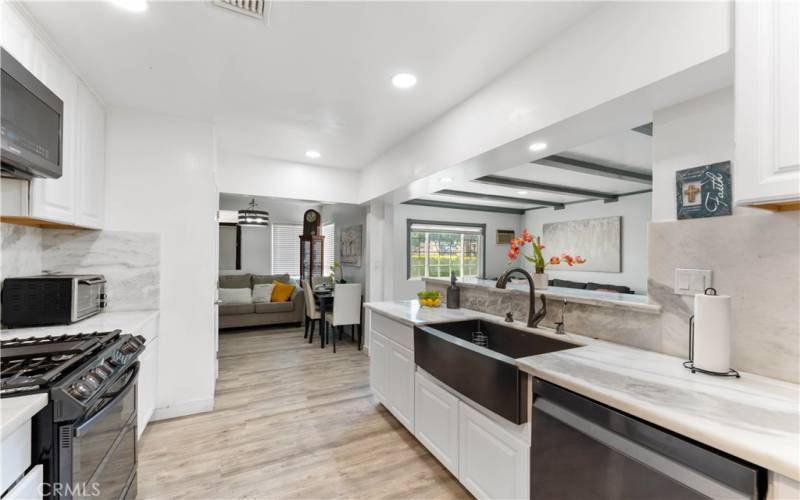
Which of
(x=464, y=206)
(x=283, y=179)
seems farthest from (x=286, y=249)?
(x=464, y=206)

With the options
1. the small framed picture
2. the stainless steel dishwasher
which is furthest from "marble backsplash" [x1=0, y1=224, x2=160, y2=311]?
the small framed picture

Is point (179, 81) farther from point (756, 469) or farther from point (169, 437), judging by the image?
point (756, 469)

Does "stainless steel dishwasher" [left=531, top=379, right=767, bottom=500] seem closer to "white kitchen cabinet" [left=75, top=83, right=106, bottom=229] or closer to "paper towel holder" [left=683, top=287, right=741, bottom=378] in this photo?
"paper towel holder" [left=683, top=287, right=741, bottom=378]

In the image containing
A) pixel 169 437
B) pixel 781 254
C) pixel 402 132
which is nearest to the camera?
pixel 781 254

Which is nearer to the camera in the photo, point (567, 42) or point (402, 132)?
point (567, 42)

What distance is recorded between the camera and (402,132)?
304 cm

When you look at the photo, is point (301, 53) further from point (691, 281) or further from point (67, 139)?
point (691, 281)

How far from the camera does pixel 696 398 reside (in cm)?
101

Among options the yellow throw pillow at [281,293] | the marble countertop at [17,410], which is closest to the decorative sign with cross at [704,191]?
the marble countertop at [17,410]

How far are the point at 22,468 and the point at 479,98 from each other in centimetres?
269

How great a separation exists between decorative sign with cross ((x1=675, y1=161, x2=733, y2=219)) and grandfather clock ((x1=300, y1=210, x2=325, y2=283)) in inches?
226

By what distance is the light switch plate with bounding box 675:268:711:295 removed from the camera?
134 cm

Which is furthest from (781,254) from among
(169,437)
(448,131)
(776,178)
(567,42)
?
(169,437)

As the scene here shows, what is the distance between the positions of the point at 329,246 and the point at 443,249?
7.47 ft
